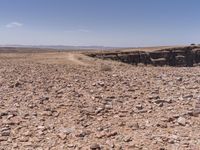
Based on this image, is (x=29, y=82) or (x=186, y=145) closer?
(x=186, y=145)

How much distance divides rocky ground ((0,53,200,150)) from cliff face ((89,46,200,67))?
3367 cm

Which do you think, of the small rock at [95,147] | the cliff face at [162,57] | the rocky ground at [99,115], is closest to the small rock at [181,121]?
the rocky ground at [99,115]

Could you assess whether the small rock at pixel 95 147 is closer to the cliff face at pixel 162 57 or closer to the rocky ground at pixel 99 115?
the rocky ground at pixel 99 115

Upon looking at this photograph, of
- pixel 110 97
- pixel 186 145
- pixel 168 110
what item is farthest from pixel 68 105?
pixel 186 145

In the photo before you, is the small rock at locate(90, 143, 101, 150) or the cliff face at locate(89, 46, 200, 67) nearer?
the small rock at locate(90, 143, 101, 150)

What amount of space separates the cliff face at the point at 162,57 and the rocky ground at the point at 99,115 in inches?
1325

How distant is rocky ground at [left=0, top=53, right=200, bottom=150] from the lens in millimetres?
8586

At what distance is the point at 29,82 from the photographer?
1692 centimetres

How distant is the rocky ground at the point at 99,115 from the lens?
8586 mm

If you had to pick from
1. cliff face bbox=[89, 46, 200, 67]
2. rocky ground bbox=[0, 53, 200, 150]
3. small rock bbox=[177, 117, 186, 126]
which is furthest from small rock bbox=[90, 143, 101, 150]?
cliff face bbox=[89, 46, 200, 67]

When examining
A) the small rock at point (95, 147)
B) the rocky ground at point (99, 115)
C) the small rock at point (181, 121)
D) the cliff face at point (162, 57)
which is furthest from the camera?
the cliff face at point (162, 57)

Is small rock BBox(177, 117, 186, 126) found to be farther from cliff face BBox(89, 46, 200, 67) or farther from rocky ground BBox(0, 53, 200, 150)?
cliff face BBox(89, 46, 200, 67)

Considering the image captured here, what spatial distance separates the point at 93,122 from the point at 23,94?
15.4ft

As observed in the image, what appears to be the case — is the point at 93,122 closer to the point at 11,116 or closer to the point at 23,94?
the point at 11,116
